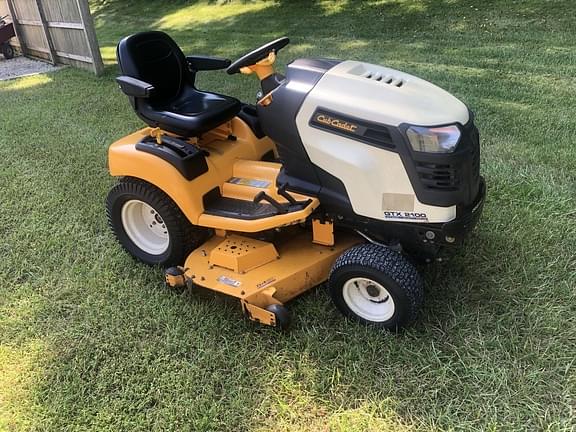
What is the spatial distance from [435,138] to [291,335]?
1017mm

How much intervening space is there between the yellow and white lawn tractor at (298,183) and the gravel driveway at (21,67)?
17.8ft

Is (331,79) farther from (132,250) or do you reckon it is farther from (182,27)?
(182,27)

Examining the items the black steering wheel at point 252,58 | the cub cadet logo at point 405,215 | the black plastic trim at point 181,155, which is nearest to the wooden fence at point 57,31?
the black plastic trim at point 181,155

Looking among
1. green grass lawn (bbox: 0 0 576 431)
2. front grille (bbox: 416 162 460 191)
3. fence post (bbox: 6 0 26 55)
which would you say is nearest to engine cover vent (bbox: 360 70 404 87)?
front grille (bbox: 416 162 460 191)

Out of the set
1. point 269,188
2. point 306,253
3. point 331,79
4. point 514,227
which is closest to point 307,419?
point 306,253

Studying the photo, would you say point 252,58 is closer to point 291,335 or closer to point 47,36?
point 291,335

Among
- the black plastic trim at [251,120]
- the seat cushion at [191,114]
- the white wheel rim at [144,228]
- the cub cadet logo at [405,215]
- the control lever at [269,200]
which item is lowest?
the white wheel rim at [144,228]

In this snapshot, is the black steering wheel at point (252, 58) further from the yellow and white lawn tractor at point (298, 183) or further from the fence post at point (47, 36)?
the fence post at point (47, 36)

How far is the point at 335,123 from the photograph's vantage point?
2211 mm

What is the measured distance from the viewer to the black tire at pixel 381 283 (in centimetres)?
216

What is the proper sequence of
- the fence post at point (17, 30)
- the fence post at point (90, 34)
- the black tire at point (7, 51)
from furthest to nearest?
the black tire at point (7, 51) → the fence post at point (17, 30) → the fence post at point (90, 34)

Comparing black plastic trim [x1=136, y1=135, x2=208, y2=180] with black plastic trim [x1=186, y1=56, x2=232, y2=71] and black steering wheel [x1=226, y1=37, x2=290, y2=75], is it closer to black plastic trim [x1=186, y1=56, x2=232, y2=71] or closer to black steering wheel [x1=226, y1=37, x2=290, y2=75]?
black steering wheel [x1=226, y1=37, x2=290, y2=75]

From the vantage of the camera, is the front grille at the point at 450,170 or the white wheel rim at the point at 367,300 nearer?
the front grille at the point at 450,170

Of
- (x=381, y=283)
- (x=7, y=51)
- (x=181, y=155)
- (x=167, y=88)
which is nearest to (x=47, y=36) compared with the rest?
(x=7, y=51)
